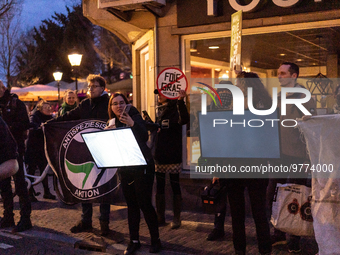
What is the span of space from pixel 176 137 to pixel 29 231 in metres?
2.68

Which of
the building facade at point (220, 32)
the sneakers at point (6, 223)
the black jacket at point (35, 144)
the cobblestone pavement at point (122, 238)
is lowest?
the cobblestone pavement at point (122, 238)

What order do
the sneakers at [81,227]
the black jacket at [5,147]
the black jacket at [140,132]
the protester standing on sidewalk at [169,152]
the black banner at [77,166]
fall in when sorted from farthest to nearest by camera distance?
the protester standing on sidewalk at [169,152] < the sneakers at [81,227] < the black banner at [77,166] < the black jacket at [5,147] < the black jacket at [140,132]

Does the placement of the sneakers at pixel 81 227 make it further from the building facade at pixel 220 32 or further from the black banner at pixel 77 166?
the building facade at pixel 220 32

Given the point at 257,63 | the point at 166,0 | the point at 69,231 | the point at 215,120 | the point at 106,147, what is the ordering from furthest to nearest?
the point at 257,63
the point at 166,0
the point at 69,231
the point at 106,147
the point at 215,120

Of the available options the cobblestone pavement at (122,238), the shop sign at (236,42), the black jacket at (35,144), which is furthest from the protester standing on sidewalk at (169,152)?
the black jacket at (35,144)

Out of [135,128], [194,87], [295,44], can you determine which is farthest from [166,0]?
[135,128]

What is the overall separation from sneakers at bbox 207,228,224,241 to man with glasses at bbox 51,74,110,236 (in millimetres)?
1513

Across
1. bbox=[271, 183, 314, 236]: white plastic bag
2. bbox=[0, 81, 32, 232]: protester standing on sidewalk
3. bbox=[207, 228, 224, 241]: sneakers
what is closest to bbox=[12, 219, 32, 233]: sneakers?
bbox=[0, 81, 32, 232]: protester standing on sidewalk

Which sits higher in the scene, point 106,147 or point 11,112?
point 11,112

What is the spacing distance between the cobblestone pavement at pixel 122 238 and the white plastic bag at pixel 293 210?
22.5 inches

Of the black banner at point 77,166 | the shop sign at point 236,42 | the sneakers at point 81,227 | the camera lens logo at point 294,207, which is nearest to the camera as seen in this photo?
the camera lens logo at point 294,207

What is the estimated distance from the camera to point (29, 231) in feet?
20.0

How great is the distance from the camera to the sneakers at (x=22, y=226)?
19.9ft

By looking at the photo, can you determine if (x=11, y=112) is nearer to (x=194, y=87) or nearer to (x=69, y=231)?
(x=69, y=231)
